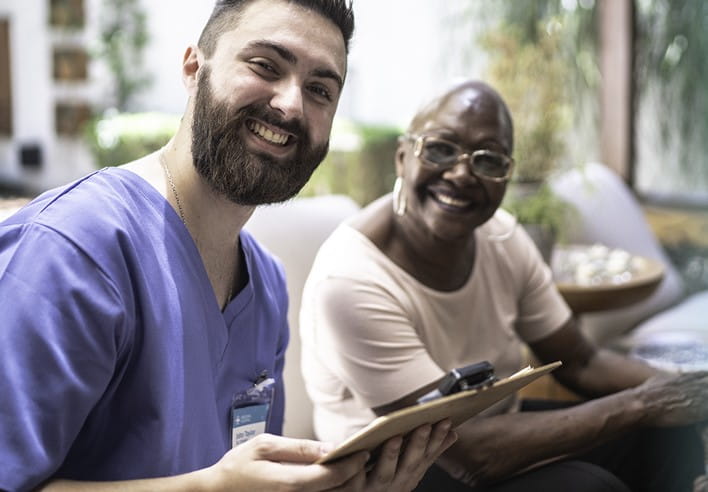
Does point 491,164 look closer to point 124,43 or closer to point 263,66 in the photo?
point 263,66

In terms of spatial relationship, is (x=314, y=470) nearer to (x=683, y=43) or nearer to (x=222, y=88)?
(x=222, y=88)

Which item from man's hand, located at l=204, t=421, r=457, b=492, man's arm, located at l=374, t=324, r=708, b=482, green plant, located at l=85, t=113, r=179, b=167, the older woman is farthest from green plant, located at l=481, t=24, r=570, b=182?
green plant, located at l=85, t=113, r=179, b=167

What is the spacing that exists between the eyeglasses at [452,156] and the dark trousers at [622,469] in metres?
0.51

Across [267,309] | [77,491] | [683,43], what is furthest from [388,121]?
[77,491]

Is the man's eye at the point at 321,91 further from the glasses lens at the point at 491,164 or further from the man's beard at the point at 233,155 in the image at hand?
the glasses lens at the point at 491,164

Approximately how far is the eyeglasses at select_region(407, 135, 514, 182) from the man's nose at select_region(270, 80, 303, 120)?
450 millimetres

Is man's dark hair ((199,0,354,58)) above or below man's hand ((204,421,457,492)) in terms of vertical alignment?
above

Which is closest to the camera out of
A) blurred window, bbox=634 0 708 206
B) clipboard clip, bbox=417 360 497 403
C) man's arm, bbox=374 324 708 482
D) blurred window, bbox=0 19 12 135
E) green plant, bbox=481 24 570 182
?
clipboard clip, bbox=417 360 497 403

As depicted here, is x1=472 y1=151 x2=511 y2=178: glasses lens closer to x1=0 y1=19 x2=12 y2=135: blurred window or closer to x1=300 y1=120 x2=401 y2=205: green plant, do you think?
x1=300 y1=120 x2=401 y2=205: green plant

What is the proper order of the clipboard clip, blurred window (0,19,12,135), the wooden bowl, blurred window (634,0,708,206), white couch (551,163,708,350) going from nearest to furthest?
the clipboard clip, the wooden bowl, white couch (551,163,708,350), blurred window (634,0,708,206), blurred window (0,19,12,135)

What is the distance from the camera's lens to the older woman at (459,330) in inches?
54.9

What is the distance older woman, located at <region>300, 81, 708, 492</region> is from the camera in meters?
1.39

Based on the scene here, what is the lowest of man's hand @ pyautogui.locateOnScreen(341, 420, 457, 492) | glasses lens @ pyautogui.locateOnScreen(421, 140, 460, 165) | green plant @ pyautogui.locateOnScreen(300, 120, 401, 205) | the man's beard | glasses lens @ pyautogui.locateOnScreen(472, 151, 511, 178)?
green plant @ pyautogui.locateOnScreen(300, 120, 401, 205)

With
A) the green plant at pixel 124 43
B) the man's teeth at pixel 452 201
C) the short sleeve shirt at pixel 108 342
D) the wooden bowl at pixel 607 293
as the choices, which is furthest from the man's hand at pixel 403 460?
the green plant at pixel 124 43
